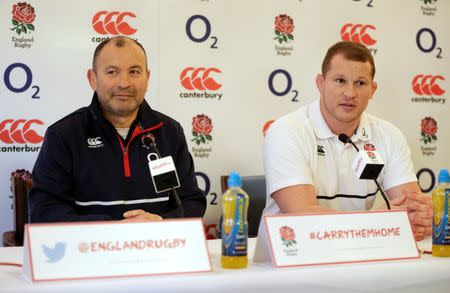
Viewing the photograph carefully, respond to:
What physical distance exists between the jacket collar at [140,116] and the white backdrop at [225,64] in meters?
1.16

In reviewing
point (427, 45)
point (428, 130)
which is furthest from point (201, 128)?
point (427, 45)

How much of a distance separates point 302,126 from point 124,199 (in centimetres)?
82

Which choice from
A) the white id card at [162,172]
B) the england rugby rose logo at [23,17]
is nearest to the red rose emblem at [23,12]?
the england rugby rose logo at [23,17]

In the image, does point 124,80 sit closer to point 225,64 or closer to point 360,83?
point 360,83

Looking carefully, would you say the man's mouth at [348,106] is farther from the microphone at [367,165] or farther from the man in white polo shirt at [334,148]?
the microphone at [367,165]

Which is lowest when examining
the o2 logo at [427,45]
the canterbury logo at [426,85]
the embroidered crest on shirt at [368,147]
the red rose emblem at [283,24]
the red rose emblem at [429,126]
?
the red rose emblem at [429,126]

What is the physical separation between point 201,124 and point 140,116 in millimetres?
1352

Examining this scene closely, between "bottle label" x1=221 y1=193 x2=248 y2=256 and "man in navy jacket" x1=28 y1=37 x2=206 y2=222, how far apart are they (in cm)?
78

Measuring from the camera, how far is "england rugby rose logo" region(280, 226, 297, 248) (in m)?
1.63

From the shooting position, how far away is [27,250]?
1464 mm

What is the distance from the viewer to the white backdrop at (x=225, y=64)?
3631 millimetres

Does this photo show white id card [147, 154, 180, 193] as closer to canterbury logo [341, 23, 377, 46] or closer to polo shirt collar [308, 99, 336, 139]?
polo shirt collar [308, 99, 336, 139]

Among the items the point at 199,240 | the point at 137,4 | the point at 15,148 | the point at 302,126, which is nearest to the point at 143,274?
the point at 199,240

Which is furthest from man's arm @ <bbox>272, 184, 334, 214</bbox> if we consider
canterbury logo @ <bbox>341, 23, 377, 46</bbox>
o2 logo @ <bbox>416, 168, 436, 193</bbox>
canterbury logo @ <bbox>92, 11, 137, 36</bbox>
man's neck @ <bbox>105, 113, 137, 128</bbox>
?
o2 logo @ <bbox>416, 168, 436, 193</bbox>
